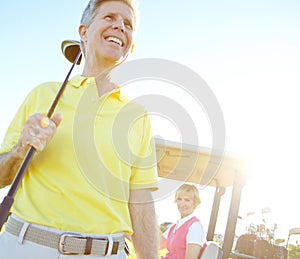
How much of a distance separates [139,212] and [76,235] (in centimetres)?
31

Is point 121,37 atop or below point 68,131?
atop

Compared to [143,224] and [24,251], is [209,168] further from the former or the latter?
[24,251]

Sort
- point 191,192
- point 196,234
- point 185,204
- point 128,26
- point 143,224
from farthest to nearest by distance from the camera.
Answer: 1. point 191,192
2. point 185,204
3. point 196,234
4. point 128,26
5. point 143,224

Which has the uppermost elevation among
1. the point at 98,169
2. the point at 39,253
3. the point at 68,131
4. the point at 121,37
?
the point at 121,37

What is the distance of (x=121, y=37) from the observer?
1.56 m

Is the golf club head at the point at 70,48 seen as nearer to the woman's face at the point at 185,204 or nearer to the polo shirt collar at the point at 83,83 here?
the polo shirt collar at the point at 83,83

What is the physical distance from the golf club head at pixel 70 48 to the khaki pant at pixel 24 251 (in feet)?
2.22

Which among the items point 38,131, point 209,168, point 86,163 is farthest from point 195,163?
point 38,131

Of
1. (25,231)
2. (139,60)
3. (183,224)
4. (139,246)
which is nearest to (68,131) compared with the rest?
(25,231)

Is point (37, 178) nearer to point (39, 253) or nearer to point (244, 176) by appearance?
point (39, 253)

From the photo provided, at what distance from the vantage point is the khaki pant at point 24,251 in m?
1.13

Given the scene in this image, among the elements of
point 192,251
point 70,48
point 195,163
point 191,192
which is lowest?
point 192,251

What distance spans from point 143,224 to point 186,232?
2781 millimetres

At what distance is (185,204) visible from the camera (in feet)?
14.8
